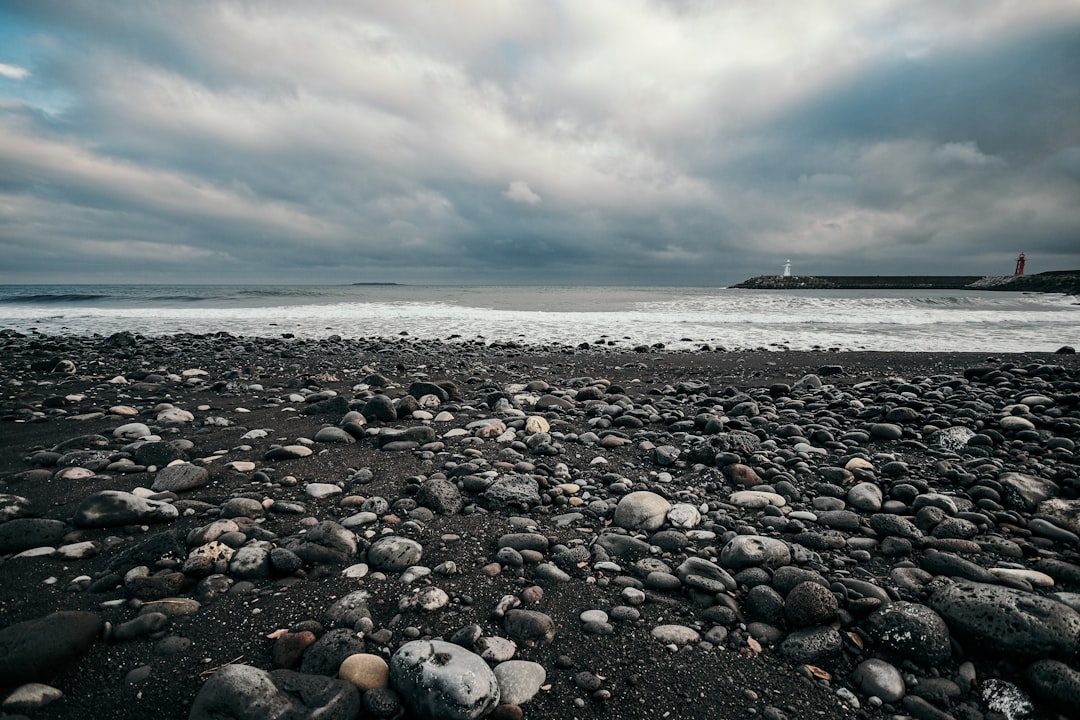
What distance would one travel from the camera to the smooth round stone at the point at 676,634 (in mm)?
1937

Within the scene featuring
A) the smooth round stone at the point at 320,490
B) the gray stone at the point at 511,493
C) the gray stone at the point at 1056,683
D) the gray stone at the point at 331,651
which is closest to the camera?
the gray stone at the point at 1056,683

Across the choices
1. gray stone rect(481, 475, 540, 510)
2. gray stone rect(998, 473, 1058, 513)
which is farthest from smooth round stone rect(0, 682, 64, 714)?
gray stone rect(998, 473, 1058, 513)

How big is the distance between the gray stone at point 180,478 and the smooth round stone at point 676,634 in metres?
3.01

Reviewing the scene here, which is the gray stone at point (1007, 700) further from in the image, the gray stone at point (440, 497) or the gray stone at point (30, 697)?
the gray stone at point (30, 697)

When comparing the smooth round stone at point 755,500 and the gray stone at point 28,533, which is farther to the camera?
the smooth round stone at point 755,500

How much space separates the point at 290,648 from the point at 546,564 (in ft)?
3.63

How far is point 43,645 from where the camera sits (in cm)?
171

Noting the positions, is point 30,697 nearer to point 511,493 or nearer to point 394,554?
point 394,554

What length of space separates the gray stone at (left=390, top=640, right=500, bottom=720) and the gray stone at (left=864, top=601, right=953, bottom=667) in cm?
146

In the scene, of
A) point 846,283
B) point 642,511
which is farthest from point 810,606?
point 846,283

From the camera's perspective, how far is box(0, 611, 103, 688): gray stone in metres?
1.63

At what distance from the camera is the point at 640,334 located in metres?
14.0

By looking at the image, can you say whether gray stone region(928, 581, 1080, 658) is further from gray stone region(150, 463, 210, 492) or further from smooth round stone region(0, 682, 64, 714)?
gray stone region(150, 463, 210, 492)

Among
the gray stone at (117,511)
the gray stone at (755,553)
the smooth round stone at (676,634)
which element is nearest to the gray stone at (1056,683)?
the gray stone at (755,553)
